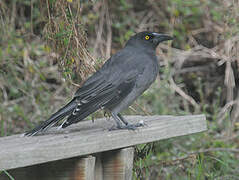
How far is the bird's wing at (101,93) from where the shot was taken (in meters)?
3.13

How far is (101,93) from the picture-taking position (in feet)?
10.8

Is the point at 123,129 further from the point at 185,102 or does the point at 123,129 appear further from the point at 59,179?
the point at 185,102

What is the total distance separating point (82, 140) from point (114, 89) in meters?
0.80

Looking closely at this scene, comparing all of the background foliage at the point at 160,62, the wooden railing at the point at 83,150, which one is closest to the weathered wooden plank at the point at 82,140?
the wooden railing at the point at 83,150

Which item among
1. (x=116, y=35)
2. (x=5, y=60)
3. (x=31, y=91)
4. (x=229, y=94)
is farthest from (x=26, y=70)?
(x=229, y=94)

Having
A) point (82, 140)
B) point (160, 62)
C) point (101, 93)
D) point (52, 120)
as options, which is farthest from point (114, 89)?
point (160, 62)

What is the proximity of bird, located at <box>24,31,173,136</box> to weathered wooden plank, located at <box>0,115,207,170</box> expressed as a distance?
114mm

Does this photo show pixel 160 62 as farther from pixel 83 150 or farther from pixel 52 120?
pixel 83 150

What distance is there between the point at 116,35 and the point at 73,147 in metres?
5.26

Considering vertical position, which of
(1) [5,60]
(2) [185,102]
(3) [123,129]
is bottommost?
(2) [185,102]

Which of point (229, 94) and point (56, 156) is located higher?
point (56, 156)

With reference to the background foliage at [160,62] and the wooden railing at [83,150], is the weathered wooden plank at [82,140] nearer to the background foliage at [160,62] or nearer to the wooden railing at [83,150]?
the wooden railing at [83,150]

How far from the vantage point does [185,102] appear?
6316 mm

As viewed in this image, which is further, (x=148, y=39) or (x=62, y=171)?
(x=148, y=39)
